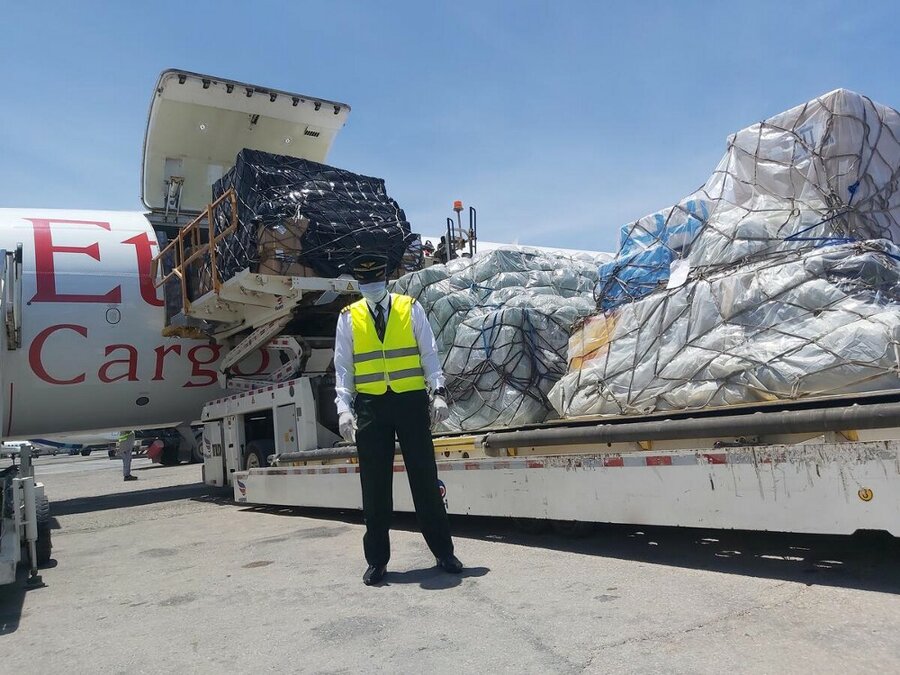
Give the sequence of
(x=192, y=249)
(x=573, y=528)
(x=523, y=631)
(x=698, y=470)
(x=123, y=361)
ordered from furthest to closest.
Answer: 1. (x=123, y=361)
2. (x=192, y=249)
3. (x=573, y=528)
4. (x=698, y=470)
5. (x=523, y=631)

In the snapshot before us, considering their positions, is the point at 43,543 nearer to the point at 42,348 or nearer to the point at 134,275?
the point at 42,348

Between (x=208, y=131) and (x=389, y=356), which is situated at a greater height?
(x=208, y=131)

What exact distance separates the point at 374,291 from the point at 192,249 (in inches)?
235

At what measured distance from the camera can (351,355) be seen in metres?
4.59

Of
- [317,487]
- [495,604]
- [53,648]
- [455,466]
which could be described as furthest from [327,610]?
[317,487]

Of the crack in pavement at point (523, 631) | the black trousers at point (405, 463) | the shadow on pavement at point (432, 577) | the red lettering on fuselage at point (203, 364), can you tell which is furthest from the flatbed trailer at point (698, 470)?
the red lettering on fuselage at point (203, 364)

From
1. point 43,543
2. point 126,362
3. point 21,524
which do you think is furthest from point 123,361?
point 21,524

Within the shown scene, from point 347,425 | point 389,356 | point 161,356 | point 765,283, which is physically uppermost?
point 161,356

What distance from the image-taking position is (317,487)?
7586 millimetres

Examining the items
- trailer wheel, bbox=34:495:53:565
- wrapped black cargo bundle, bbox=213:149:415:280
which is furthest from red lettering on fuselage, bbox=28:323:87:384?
trailer wheel, bbox=34:495:53:565

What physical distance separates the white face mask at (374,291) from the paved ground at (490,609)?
1.75 meters

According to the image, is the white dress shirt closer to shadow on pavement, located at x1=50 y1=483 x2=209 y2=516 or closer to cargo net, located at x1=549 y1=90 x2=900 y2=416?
cargo net, located at x1=549 y1=90 x2=900 y2=416

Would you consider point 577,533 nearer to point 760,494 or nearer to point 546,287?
point 760,494

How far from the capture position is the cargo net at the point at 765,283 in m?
4.14
